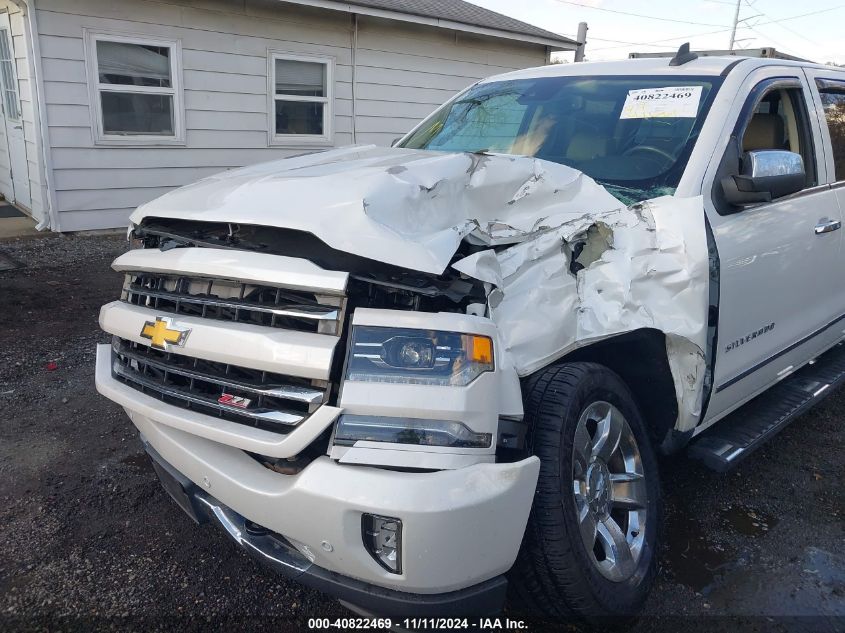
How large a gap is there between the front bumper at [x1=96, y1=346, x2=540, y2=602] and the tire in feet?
0.48

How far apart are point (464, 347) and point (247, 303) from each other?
0.71 metres

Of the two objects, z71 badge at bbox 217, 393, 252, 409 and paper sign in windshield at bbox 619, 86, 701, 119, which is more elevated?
paper sign in windshield at bbox 619, 86, 701, 119

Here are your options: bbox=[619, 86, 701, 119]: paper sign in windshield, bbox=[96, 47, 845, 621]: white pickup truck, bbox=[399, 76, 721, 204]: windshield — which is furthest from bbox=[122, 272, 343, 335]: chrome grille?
bbox=[619, 86, 701, 119]: paper sign in windshield

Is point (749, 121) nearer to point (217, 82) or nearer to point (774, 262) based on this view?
point (774, 262)

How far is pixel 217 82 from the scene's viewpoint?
889cm

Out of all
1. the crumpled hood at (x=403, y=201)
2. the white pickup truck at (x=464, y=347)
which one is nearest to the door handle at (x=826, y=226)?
the white pickup truck at (x=464, y=347)

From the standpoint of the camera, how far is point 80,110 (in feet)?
26.1

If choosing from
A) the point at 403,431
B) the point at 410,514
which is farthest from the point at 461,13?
the point at 410,514

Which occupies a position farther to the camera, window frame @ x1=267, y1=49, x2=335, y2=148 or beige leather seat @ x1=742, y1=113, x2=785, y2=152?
window frame @ x1=267, y1=49, x2=335, y2=148

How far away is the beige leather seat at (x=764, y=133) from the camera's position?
3307 millimetres

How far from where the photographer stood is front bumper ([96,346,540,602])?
179 centimetres

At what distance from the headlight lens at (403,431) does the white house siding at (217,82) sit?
7.55m

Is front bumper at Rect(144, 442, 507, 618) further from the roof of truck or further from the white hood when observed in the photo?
the roof of truck

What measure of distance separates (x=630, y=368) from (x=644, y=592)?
829 mm
